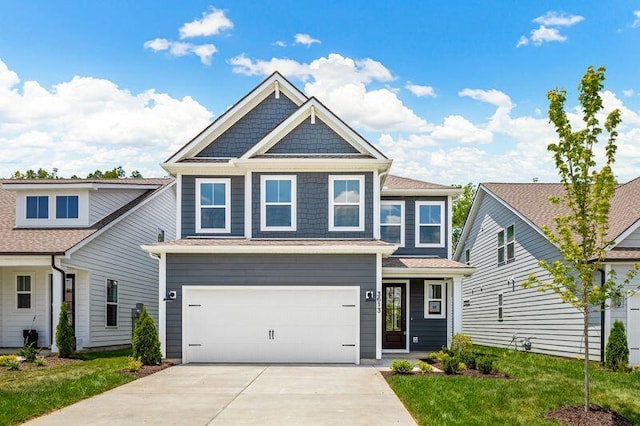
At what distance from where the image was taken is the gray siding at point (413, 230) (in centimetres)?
2269

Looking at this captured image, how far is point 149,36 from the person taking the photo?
67.5 feet

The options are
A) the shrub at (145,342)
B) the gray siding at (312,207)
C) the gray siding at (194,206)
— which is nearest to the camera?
the shrub at (145,342)

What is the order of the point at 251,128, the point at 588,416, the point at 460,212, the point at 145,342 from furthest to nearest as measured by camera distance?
the point at 460,212 < the point at 251,128 < the point at 145,342 < the point at 588,416

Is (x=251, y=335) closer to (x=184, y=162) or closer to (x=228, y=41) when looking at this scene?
(x=184, y=162)

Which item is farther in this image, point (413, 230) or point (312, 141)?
point (413, 230)

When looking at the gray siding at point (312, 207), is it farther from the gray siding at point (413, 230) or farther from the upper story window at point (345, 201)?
the gray siding at point (413, 230)

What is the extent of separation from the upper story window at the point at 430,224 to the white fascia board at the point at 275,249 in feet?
15.8

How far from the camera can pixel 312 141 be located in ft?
65.1

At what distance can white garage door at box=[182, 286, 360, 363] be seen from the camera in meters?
18.4

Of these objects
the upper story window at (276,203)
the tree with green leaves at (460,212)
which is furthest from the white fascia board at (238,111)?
the tree with green leaves at (460,212)

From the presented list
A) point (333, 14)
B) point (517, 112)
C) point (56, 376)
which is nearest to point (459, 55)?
point (517, 112)

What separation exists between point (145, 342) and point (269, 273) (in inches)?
143

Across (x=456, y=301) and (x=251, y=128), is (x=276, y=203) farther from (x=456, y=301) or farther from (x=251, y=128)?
(x=456, y=301)

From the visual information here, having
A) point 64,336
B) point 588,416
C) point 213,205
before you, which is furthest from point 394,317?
point 588,416
